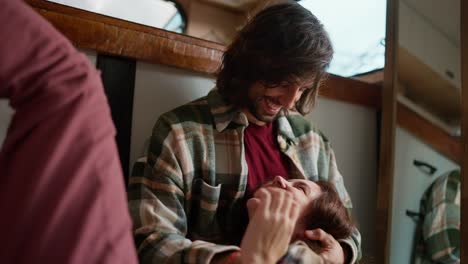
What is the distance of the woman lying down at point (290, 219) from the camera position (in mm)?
720

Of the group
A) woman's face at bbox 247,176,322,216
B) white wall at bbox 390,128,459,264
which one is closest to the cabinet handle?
white wall at bbox 390,128,459,264

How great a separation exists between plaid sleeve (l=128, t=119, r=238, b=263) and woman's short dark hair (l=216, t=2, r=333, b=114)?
188 millimetres

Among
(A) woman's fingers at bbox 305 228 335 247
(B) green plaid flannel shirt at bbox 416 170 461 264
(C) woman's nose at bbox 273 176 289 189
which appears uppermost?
(C) woman's nose at bbox 273 176 289 189

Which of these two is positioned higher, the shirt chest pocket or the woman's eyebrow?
the woman's eyebrow

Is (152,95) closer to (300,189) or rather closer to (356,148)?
(300,189)

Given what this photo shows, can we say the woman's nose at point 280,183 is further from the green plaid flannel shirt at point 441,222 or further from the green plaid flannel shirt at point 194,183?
the green plaid flannel shirt at point 441,222

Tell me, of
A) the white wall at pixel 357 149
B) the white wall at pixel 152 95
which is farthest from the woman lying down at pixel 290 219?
the white wall at pixel 357 149

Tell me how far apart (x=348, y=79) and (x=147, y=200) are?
817 mm

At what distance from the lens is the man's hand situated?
0.87 meters

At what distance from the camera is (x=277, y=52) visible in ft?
3.01

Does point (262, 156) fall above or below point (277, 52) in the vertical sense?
below

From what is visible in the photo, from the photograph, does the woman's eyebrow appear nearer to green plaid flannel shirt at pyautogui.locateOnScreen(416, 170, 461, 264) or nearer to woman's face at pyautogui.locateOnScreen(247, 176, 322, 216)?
woman's face at pyautogui.locateOnScreen(247, 176, 322, 216)

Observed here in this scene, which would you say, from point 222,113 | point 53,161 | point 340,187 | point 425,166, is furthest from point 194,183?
point 425,166

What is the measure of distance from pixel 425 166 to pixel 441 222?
179mm
